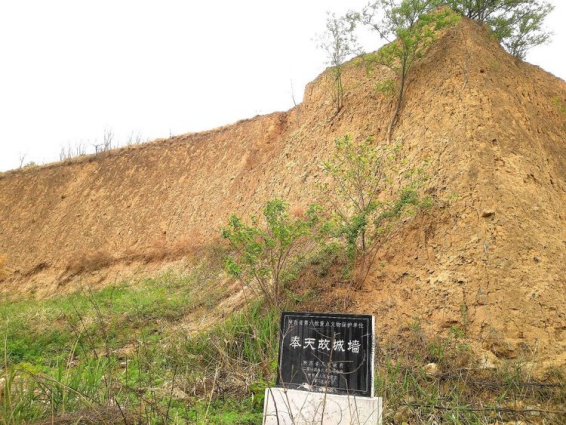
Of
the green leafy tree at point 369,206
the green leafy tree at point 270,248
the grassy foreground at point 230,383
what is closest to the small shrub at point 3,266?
the grassy foreground at point 230,383

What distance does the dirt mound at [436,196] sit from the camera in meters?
7.27

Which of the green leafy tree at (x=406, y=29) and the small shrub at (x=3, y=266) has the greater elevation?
the green leafy tree at (x=406, y=29)

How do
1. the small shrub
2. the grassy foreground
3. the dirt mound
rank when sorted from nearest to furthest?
the grassy foreground, the dirt mound, the small shrub

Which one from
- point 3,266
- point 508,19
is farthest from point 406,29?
point 3,266

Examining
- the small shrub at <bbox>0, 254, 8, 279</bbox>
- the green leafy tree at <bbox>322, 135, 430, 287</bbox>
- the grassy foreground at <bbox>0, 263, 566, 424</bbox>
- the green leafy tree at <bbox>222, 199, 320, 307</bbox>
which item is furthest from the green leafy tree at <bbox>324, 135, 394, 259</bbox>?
the small shrub at <bbox>0, 254, 8, 279</bbox>

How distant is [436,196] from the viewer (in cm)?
874

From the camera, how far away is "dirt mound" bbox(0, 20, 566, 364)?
727 cm

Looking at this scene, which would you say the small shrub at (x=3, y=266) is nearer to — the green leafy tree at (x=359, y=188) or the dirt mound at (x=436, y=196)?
the dirt mound at (x=436, y=196)

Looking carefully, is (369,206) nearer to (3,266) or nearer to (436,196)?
(436,196)

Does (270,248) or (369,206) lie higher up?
(369,206)

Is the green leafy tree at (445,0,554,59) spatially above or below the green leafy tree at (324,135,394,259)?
above

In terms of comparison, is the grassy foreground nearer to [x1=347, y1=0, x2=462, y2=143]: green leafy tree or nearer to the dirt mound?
the dirt mound

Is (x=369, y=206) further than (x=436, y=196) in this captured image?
No

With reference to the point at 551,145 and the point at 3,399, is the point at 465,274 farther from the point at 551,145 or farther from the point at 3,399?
the point at 3,399
